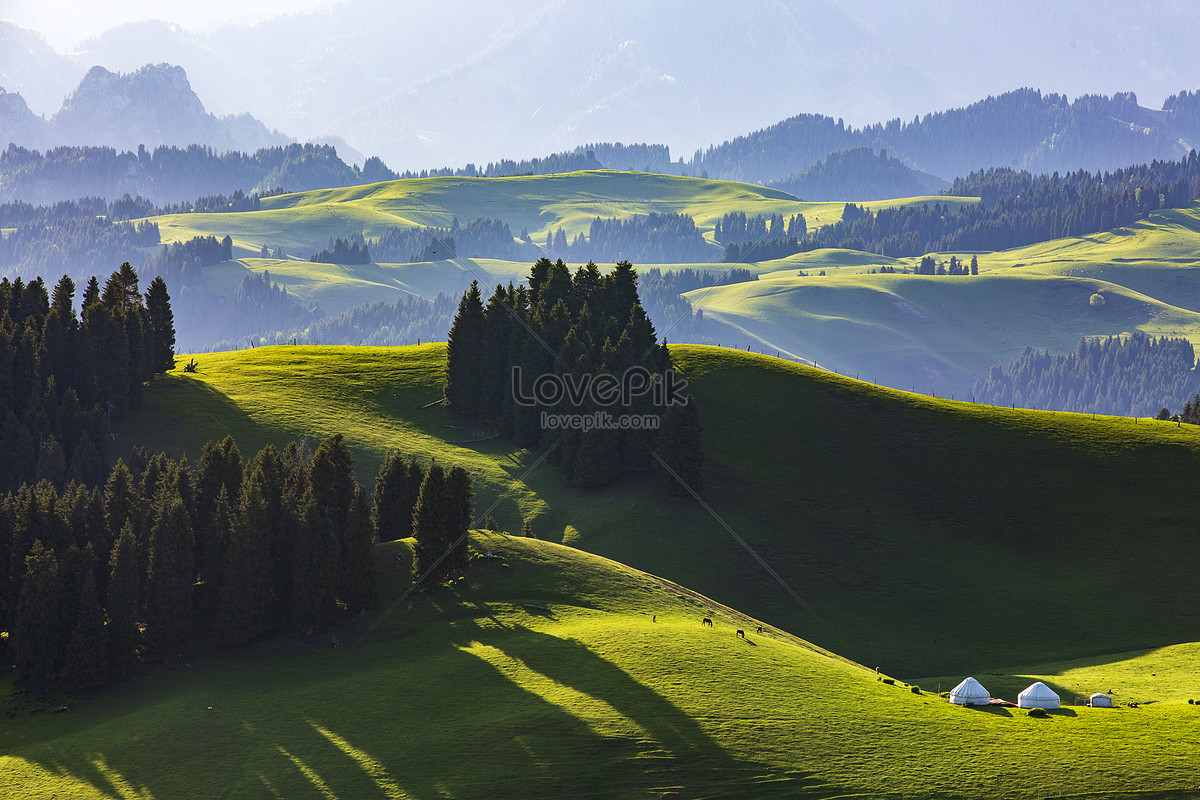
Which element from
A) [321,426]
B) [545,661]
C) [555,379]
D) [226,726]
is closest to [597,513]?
[555,379]

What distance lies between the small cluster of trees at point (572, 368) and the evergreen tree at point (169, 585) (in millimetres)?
47872

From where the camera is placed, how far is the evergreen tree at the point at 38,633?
168ft

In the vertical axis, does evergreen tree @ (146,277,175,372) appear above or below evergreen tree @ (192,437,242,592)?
above

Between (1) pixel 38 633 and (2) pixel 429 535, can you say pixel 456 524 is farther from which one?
(1) pixel 38 633

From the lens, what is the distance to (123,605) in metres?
53.8

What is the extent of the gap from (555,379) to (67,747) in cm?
7112

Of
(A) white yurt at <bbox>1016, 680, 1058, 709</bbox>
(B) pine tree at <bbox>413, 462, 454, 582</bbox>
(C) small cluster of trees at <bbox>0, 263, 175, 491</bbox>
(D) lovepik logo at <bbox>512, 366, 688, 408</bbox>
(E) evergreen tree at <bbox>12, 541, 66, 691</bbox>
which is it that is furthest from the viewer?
(D) lovepik logo at <bbox>512, 366, 688, 408</bbox>

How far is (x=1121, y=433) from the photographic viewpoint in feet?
354

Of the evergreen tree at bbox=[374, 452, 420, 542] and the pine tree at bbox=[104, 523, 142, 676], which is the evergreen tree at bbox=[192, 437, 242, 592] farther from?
the evergreen tree at bbox=[374, 452, 420, 542]

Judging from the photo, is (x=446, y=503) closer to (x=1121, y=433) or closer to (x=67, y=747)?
(x=67, y=747)

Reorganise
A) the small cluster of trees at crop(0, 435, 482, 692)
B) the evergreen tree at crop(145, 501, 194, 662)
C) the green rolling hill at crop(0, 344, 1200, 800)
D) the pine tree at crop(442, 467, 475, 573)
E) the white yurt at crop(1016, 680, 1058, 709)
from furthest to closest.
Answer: the pine tree at crop(442, 467, 475, 573)
the evergreen tree at crop(145, 501, 194, 662)
the small cluster of trees at crop(0, 435, 482, 692)
the white yurt at crop(1016, 680, 1058, 709)
the green rolling hill at crop(0, 344, 1200, 800)

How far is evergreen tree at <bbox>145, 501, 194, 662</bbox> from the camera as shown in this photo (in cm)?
5428

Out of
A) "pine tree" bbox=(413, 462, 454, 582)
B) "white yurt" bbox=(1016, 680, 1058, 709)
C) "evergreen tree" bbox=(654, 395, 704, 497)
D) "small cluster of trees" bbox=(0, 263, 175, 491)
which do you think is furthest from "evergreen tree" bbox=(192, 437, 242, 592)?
"white yurt" bbox=(1016, 680, 1058, 709)

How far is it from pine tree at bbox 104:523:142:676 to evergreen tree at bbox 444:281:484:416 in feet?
205
